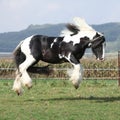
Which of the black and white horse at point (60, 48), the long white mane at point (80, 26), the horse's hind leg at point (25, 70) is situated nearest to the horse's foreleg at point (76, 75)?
the black and white horse at point (60, 48)

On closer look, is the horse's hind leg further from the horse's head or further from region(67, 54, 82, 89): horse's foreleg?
the horse's head

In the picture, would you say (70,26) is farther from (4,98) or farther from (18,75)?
(4,98)

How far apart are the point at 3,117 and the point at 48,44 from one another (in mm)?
3630

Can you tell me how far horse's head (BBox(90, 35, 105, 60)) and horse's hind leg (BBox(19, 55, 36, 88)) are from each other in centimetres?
165

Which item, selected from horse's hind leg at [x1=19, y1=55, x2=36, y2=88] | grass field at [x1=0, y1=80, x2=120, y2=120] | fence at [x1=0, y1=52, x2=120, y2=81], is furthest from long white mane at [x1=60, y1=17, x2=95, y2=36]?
fence at [x1=0, y1=52, x2=120, y2=81]

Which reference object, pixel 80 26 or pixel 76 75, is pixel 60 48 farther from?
pixel 76 75

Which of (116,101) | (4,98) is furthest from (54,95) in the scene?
(116,101)

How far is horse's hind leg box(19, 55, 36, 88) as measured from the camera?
1271cm

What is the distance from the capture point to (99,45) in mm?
12586

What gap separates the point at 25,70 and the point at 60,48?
1132 millimetres

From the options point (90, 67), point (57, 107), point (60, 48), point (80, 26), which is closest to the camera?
point (57, 107)

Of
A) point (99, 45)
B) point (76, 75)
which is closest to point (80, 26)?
point (99, 45)

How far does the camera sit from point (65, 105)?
38.2 feet

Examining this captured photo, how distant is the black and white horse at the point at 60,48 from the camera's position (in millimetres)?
12602
